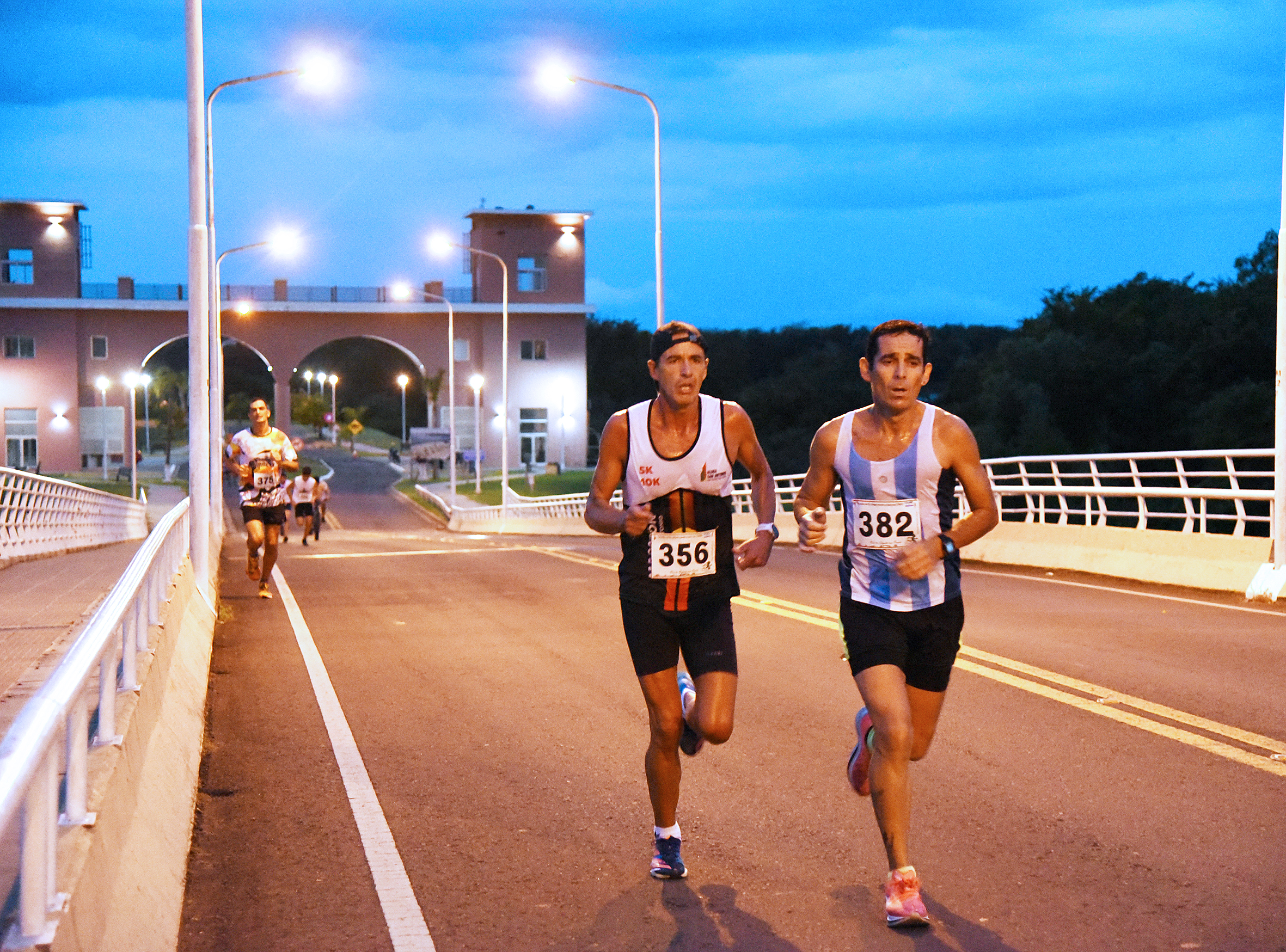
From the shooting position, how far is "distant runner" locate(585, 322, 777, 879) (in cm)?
573

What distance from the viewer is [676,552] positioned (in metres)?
5.72

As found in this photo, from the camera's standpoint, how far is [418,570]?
2169cm

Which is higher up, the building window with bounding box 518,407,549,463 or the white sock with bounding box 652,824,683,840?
the building window with bounding box 518,407,549,463

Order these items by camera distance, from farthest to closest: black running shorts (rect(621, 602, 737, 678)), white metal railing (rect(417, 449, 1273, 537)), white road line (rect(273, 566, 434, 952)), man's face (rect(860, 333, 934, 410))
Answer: white metal railing (rect(417, 449, 1273, 537)) < black running shorts (rect(621, 602, 737, 678)) < man's face (rect(860, 333, 934, 410)) < white road line (rect(273, 566, 434, 952))

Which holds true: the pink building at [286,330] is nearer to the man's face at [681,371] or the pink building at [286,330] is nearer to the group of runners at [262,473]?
the group of runners at [262,473]

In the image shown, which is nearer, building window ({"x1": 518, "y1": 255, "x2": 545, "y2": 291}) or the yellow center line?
the yellow center line

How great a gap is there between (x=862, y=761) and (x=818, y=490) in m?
1.02

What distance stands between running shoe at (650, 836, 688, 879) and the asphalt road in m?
0.06

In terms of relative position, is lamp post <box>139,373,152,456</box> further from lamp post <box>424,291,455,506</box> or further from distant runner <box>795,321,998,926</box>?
distant runner <box>795,321,998,926</box>

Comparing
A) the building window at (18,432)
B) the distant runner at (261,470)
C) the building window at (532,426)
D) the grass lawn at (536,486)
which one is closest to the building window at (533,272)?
the building window at (532,426)

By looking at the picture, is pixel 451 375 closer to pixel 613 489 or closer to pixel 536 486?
pixel 536 486

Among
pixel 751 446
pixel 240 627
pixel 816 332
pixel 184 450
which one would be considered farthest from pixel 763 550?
pixel 816 332

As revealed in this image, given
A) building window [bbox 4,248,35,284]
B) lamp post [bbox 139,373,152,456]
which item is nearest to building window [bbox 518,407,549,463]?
lamp post [bbox 139,373,152,456]

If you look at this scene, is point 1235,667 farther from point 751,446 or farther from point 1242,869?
point 751,446
